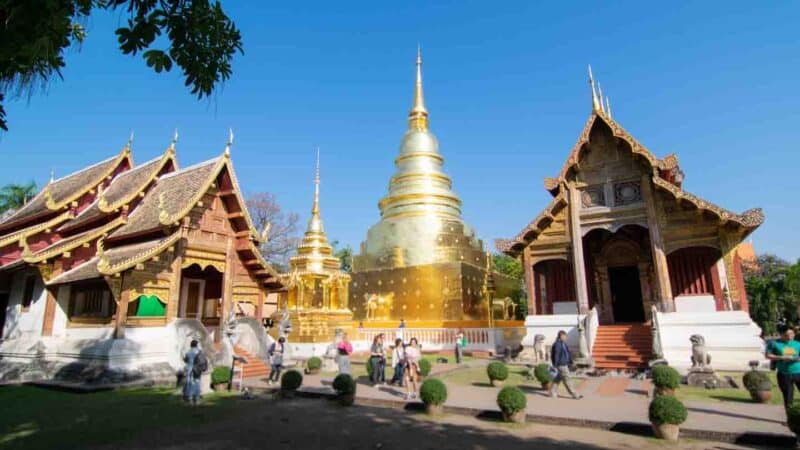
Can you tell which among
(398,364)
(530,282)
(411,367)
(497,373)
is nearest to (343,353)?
(398,364)

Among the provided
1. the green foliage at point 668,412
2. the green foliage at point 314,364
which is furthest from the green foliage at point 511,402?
the green foliage at point 314,364

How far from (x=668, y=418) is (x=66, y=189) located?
20.3 m

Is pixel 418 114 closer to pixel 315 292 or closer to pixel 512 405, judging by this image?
pixel 315 292

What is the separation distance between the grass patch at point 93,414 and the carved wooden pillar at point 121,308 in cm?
159

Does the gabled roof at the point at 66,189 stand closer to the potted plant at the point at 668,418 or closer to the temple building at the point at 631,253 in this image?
the temple building at the point at 631,253

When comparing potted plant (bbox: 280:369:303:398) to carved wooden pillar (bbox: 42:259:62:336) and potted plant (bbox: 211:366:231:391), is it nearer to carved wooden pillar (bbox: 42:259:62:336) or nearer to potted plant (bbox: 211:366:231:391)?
potted plant (bbox: 211:366:231:391)

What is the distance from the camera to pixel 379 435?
649cm

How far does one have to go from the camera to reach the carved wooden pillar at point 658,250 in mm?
13867

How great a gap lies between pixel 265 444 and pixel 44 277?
10459 millimetres

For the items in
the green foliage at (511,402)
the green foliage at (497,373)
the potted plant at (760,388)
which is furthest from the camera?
the green foliage at (497,373)

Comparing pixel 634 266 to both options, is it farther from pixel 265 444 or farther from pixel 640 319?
pixel 265 444

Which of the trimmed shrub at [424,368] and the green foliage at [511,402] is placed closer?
the green foliage at [511,402]

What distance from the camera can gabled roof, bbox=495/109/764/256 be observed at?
42.2 ft

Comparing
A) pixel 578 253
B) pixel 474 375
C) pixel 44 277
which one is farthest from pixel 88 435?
pixel 578 253
